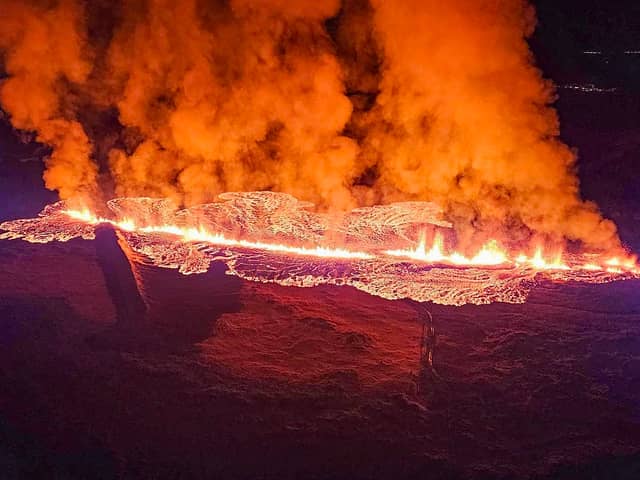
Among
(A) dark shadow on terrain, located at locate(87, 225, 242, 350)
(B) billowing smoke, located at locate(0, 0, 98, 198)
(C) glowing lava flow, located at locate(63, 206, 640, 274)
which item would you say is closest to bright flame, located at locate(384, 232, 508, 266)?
(C) glowing lava flow, located at locate(63, 206, 640, 274)

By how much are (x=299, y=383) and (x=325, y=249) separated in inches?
171

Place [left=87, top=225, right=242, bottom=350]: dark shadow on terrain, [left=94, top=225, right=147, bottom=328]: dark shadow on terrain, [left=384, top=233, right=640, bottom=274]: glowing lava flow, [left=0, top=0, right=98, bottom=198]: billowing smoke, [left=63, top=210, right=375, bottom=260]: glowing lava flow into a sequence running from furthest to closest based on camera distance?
1. [left=0, top=0, right=98, bottom=198]: billowing smoke
2. [left=63, top=210, right=375, bottom=260]: glowing lava flow
3. [left=384, top=233, right=640, bottom=274]: glowing lava flow
4. [left=94, top=225, right=147, bottom=328]: dark shadow on terrain
5. [left=87, top=225, right=242, bottom=350]: dark shadow on terrain

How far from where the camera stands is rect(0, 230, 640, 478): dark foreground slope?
13.5 feet

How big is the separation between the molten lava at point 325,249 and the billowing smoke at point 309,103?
21.5 inches

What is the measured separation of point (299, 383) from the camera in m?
5.07

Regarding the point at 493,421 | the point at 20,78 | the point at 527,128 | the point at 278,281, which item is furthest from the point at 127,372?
the point at 20,78

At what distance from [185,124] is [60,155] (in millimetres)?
3274

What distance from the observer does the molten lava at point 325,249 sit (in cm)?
766

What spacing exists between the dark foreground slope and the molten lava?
54cm

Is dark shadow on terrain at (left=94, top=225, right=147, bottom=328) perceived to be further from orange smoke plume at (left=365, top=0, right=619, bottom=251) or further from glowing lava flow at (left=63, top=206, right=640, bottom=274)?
orange smoke plume at (left=365, top=0, right=619, bottom=251)

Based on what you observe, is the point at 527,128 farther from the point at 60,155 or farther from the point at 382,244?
the point at 60,155

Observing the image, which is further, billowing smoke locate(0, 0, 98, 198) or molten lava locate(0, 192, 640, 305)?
billowing smoke locate(0, 0, 98, 198)

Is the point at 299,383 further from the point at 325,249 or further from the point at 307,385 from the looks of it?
the point at 325,249

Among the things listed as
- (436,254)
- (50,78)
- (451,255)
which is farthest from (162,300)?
(50,78)
